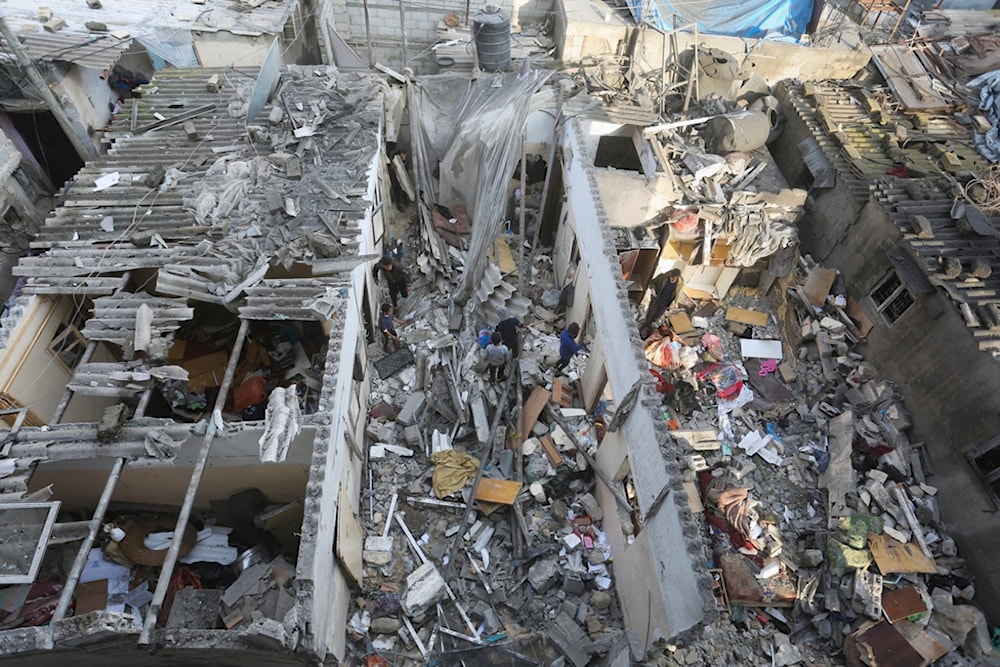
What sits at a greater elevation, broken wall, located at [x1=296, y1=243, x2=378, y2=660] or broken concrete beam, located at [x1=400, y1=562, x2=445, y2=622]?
broken wall, located at [x1=296, y1=243, x2=378, y2=660]

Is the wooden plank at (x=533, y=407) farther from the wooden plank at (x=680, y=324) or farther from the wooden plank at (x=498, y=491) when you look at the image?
the wooden plank at (x=680, y=324)

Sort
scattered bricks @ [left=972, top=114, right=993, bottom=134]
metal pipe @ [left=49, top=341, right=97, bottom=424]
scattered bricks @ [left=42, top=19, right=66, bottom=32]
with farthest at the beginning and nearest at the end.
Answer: scattered bricks @ [left=972, top=114, right=993, bottom=134] < scattered bricks @ [left=42, top=19, right=66, bottom=32] < metal pipe @ [left=49, top=341, right=97, bottom=424]

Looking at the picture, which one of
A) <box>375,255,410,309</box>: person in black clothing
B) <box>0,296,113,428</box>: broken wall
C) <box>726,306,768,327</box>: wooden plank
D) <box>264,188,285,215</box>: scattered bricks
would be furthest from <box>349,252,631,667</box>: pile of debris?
<box>726,306,768,327</box>: wooden plank

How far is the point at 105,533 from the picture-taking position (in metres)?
8.30

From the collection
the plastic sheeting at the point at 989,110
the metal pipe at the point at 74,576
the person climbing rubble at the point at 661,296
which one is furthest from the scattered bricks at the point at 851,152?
the metal pipe at the point at 74,576

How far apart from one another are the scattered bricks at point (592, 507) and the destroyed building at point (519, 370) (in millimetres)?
73

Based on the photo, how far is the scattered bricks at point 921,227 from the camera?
42.8 feet

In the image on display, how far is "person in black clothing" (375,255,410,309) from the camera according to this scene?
1434 centimetres

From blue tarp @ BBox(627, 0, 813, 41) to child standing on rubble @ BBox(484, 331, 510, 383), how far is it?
40.2 ft

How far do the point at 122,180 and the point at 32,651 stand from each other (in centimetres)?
845

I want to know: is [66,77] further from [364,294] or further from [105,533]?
[105,533]

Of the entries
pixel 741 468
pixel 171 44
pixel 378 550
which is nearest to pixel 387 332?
pixel 378 550

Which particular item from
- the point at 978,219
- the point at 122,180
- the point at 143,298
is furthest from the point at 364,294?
the point at 978,219

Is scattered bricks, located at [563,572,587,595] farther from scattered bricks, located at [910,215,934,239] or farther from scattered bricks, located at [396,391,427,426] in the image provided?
scattered bricks, located at [910,215,934,239]
